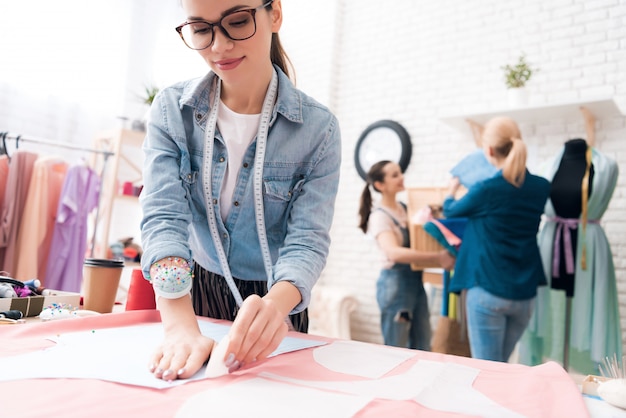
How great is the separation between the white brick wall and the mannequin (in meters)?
0.58

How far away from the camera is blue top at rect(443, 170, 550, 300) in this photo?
253 cm

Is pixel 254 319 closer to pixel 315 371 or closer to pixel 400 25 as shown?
pixel 315 371

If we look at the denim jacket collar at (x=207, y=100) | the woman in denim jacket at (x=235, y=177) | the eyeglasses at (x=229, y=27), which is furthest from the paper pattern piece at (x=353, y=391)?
the eyeglasses at (x=229, y=27)

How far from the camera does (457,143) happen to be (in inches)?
165

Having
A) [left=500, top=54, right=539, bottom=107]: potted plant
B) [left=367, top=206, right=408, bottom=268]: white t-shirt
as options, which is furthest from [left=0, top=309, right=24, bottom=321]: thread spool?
[left=500, top=54, right=539, bottom=107]: potted plant

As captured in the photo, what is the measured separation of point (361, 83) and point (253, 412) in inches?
185

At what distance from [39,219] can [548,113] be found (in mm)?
3484

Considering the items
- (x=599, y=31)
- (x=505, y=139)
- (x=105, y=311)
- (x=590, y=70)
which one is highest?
(x=599, y=31)

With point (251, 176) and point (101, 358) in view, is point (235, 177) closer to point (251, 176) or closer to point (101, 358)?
point (251, 176)

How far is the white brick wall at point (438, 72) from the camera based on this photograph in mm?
3607

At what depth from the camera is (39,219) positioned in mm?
2926

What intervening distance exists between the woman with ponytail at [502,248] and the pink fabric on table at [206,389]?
5.59ft

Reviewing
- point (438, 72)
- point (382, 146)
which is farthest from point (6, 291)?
point (438, 72)

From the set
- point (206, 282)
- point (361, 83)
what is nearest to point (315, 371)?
point (206, 282)
